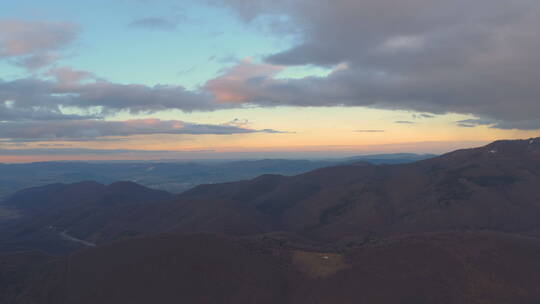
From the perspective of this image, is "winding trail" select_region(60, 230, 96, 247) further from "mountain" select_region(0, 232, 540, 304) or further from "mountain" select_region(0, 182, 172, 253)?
A: "mountain" select_region(0, 232, 540, 304)

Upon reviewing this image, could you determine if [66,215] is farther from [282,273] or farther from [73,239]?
[282,273]

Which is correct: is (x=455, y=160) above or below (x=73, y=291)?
above

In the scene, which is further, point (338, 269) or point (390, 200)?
point (390, 200)

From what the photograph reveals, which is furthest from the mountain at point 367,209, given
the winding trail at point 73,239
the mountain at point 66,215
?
the winding trail at point 73,239

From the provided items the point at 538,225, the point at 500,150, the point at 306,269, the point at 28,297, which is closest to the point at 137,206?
the point at 28,297

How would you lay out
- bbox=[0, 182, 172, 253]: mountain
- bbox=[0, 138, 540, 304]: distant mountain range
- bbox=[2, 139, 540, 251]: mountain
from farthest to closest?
bbox=[0, 182, 172, 253]: mountain, bbox=[2, 139, 540, 251]: mountain, bbox=[0, 138, 540, 304]: distant mountain range

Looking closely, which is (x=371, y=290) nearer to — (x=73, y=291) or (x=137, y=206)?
(x=73, y=291)

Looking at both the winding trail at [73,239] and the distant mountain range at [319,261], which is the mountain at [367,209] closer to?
the distant mountain range at [319,261]

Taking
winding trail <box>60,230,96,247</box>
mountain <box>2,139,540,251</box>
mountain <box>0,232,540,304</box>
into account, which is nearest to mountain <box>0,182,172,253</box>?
winding trail <box>60,230,96,247</box>

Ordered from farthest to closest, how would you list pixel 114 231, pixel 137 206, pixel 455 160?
pixel 455 160, pixel 137 206, pixel 114 231

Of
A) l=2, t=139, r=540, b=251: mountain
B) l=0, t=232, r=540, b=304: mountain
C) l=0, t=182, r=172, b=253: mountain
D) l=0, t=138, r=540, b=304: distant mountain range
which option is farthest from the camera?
l=0, t=182, r=172, b=253: mountain

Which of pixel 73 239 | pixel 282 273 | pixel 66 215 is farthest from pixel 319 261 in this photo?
pixel 66 215
